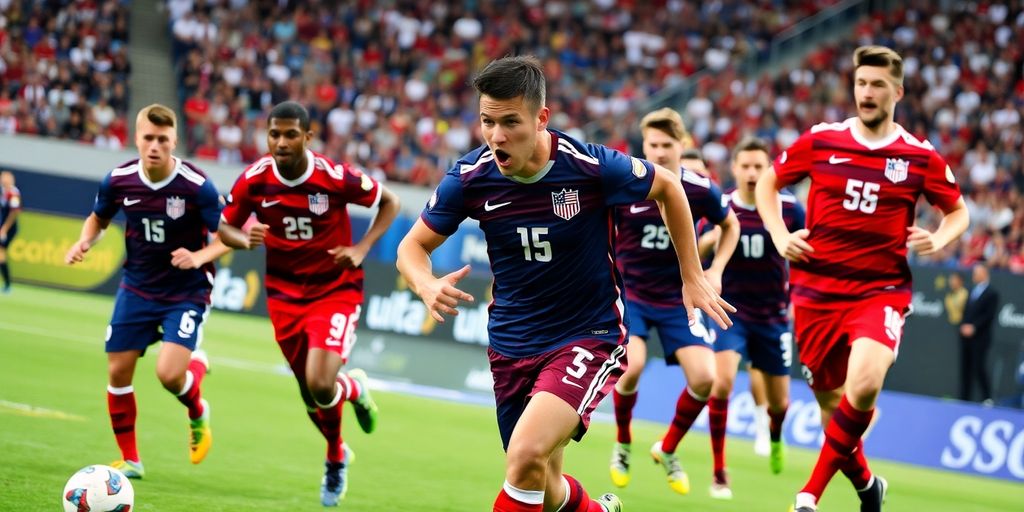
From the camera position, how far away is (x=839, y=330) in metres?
8.24

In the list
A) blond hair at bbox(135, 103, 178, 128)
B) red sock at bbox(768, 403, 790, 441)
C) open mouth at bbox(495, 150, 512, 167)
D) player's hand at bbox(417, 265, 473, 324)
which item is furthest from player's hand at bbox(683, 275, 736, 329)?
red sock at bbox(768, 403, 790, 441)

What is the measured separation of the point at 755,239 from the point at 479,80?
231 inches

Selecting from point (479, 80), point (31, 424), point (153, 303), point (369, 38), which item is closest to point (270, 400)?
point (31, 424)

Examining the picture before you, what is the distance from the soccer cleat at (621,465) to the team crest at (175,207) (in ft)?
13.0

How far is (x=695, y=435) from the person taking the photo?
16234 millimetres

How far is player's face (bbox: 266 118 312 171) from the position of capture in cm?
908

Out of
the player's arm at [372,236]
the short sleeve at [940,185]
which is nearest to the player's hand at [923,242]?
the short sleeve at [940,185]

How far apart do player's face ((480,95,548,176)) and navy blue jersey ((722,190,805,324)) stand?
5565 millimetres

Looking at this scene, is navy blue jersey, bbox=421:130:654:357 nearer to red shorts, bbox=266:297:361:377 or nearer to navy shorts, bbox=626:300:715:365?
red shorts, bbox=266:297:361:377

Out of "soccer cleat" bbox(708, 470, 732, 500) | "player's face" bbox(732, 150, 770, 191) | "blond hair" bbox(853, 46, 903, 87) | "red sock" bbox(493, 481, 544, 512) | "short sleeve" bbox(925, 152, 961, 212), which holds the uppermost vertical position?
"blond hair" bbox(853, 46, 903, 87)

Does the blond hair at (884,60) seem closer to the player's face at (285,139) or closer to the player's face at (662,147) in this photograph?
the player's face at (662,147)

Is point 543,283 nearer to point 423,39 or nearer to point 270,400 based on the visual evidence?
point 270,400

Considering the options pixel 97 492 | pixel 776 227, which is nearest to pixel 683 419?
pixel 776 227

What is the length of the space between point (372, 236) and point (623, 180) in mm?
3812
